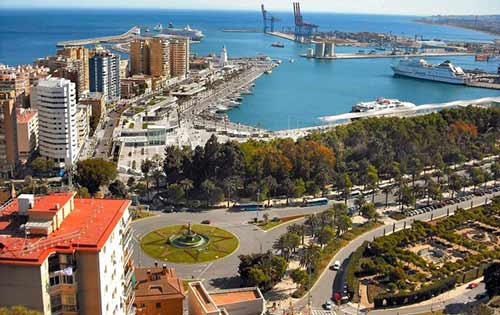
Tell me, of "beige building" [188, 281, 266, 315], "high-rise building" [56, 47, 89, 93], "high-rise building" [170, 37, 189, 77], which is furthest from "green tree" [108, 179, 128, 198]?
"high-rise building" [170, 37, 189, 77]

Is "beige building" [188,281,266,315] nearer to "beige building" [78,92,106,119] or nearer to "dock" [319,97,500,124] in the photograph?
"beige building" [78,92,106,119]

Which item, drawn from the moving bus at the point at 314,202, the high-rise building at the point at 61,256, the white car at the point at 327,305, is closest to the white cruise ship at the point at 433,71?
the moving bus at the point at 314,202

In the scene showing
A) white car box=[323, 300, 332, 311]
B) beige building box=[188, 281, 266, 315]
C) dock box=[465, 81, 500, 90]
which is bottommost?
white car box=[323, 300, 332, 311]

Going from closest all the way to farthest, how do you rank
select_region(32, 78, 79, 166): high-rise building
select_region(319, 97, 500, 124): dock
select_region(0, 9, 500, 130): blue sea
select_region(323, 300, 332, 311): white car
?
select_region(323, 300, 332, 311): white car < select_region(32, 78, 79, 166): high-rise building < select_region(319, 97, 500, 124): dock < select_region(0, 9, 500, 130): blue sea

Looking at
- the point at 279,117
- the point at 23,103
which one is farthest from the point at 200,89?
the point at 23,103

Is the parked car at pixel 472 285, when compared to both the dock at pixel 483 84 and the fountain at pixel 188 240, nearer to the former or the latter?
the fountain at pixel 188 240

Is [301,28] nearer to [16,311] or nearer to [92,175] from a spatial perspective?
[92,175]

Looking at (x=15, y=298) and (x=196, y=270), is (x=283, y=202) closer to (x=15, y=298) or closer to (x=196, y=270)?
(x=196, y=270)
